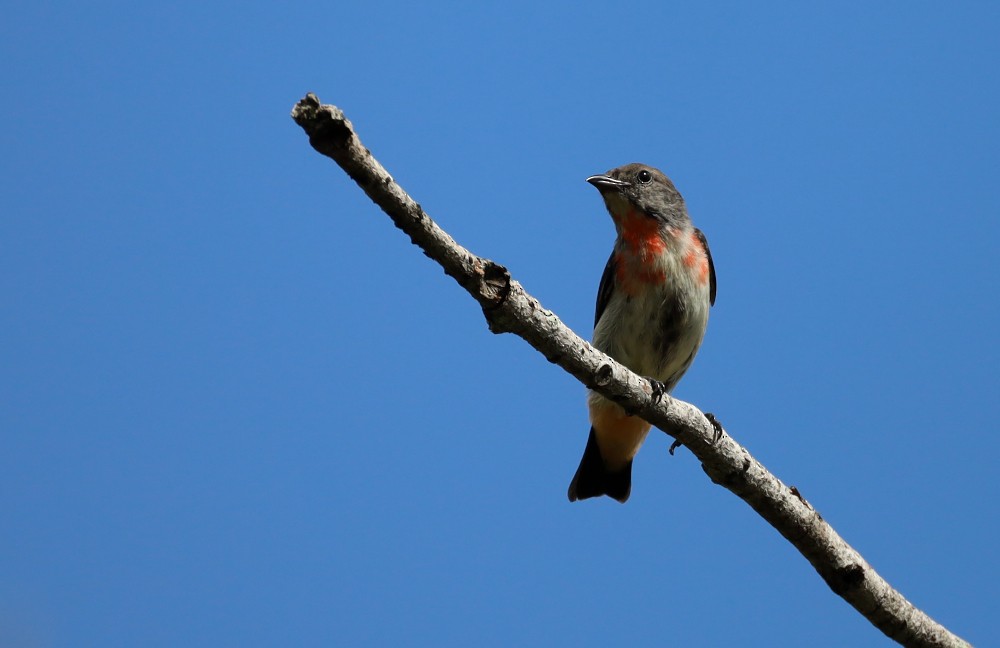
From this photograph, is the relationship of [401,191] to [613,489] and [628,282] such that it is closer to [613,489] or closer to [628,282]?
[628,282]

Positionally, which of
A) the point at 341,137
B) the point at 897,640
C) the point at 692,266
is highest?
the point at 692,266

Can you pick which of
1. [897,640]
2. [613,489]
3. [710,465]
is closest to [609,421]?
[613,489]

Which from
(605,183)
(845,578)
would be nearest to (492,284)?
(845,578)

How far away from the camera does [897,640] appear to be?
Result: 562cm

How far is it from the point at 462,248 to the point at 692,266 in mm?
3718

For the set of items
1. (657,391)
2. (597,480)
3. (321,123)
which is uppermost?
(597,480)

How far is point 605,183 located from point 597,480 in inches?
108

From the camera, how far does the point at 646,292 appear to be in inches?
279

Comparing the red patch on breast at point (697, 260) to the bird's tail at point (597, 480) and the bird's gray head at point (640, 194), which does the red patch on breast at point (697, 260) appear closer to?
the bird's gray head at point (640, 194)

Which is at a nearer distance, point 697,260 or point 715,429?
point 715,429

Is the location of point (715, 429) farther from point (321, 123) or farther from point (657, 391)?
point (321, 123)

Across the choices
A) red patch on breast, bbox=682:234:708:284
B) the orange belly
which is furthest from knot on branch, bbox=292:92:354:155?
the orange belly

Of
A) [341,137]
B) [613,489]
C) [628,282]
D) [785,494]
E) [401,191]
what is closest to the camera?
[341,137]

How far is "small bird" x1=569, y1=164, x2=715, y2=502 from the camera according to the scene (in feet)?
23.1
